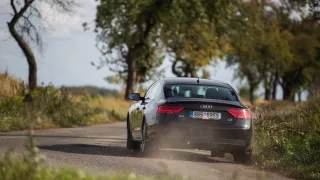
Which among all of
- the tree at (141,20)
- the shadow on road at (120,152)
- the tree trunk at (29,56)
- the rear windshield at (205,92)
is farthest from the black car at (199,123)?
the tree at (141,20)

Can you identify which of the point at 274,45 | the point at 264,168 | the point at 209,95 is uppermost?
the point at 274,45

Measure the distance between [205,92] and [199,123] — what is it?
973mm

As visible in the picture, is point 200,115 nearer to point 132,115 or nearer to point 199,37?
point 132,115

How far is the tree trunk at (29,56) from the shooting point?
Answer: 92.8ft

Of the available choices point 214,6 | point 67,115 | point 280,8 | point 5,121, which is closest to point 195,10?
point 214,6

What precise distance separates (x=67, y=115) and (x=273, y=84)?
5487cm

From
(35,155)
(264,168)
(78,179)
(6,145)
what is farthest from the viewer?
(6,145)

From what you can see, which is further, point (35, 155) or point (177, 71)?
point (177, 71)

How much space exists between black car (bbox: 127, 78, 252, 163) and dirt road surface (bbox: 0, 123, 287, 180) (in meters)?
0.33

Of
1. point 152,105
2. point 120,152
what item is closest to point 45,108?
point 120,152

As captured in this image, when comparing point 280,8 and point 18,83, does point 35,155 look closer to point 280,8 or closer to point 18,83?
point 18,83

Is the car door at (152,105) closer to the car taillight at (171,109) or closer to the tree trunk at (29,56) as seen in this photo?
the car taillight at (171,109)

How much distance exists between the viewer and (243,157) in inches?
550

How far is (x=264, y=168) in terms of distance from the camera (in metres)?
13.4
